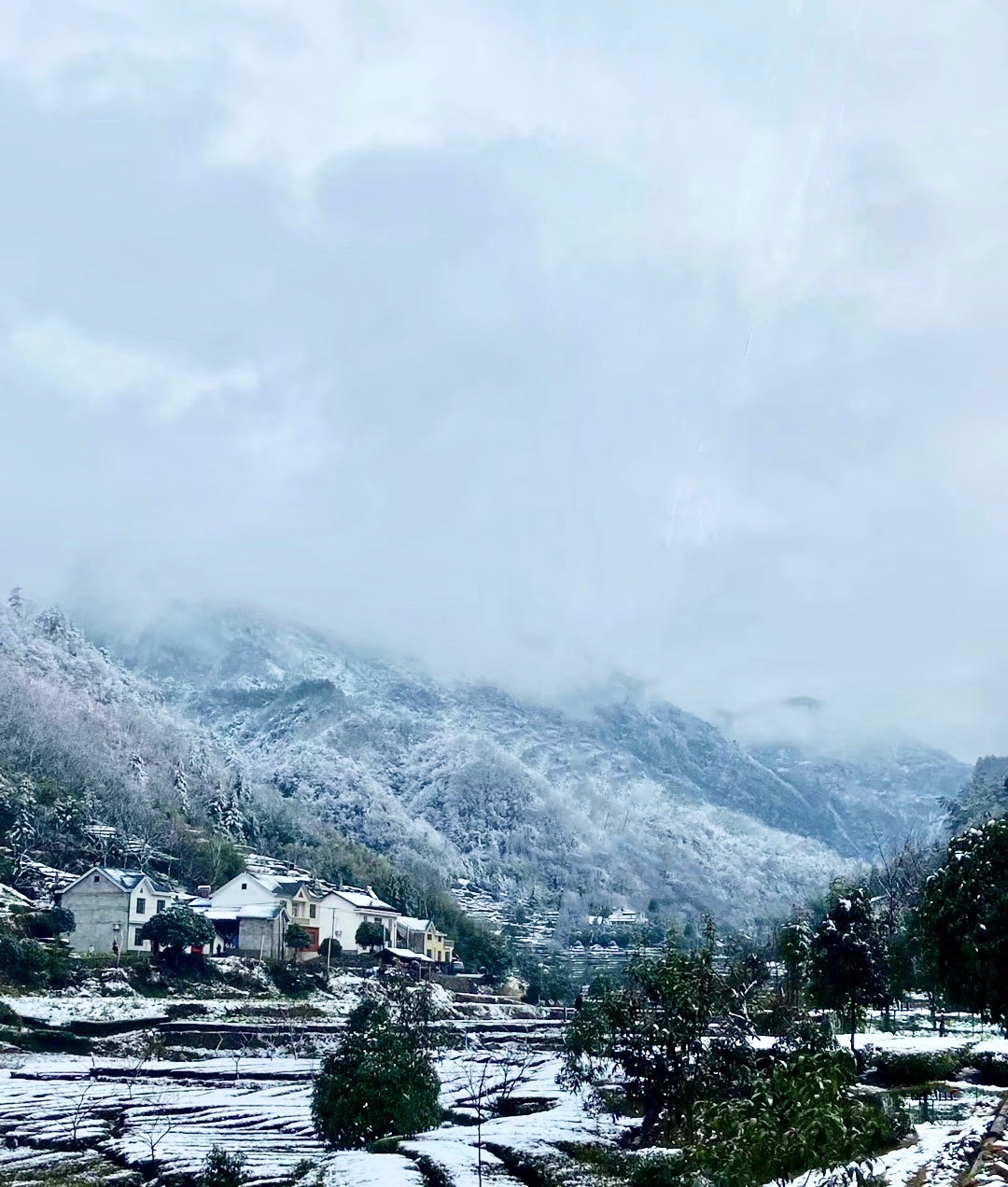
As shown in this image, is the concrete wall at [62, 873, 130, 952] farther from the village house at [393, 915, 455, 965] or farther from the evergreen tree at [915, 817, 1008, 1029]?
the evergreen tree at [915, 817, 1008, 1029]

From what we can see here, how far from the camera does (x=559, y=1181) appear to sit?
40.0 meters

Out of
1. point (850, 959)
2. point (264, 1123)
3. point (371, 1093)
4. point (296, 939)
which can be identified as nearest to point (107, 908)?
point (296, 939)

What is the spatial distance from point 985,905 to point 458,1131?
27249mm

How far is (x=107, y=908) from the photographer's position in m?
106

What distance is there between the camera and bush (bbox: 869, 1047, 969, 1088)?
46812 mm

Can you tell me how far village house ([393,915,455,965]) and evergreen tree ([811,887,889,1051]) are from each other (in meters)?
90.6

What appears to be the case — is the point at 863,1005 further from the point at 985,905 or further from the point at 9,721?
the point at 9,721

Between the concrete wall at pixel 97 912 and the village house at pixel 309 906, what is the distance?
12.8 m

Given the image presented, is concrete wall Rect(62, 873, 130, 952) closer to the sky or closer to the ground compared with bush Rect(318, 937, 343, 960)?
closer to the sky

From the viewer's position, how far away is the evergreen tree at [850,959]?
5356 centimetres

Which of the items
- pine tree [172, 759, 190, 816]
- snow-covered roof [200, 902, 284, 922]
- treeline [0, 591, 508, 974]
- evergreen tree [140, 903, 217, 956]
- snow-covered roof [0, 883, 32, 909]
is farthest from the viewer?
pine tree [172, 759, 190, 816]

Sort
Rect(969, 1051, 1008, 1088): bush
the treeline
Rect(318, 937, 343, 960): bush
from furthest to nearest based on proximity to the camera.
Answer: the treeline, Rect(318, 937, 343, 960): bush, Rect(969, 1051, 1008, 1088): bush

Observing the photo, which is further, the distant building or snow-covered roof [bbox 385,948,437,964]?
snow-covered roof [bbox 385,948,437,964]

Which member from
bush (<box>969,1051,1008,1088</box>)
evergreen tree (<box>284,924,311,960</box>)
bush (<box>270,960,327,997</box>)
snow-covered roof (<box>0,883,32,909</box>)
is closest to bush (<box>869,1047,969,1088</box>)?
bush (<box>969,1051,1008,1088</box>)
